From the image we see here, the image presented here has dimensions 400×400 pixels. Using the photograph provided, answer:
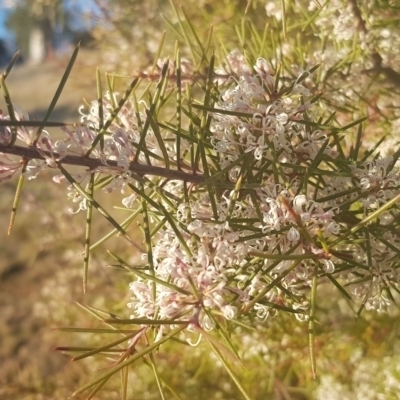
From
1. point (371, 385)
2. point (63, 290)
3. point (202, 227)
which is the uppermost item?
point (63, 290)

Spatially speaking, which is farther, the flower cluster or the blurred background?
the blurred background

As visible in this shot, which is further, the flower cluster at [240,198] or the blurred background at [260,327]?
the blurred background at [260,327]

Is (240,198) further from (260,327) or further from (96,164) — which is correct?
(260,327)

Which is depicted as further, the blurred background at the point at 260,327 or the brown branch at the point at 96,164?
the blurred background at the point at 260,327

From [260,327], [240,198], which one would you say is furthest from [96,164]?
[260,327]

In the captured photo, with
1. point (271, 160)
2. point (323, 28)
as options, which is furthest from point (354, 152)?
point (323, 28)

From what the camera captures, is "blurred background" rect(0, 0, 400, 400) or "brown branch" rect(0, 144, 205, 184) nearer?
"brown branch" rect(0, 144, 205, 184)

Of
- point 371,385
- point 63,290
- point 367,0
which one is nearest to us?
point 367,0

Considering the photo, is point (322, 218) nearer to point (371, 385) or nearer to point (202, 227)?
point (202, 227)
